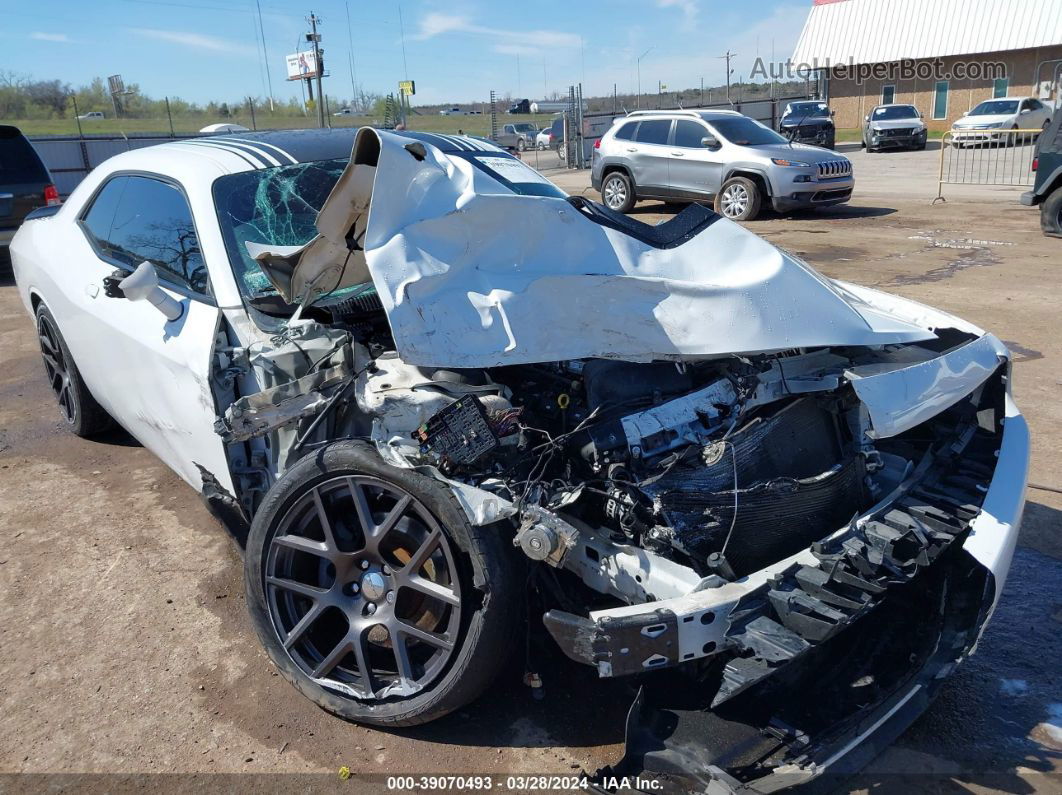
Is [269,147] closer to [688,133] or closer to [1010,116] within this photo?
[688,133]

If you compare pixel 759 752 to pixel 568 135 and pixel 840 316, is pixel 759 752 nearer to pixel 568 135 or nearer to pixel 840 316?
pixel 840 316

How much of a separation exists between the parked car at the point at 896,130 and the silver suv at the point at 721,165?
14985 millimetres

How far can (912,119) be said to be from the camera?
27.9m

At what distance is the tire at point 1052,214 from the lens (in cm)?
1133

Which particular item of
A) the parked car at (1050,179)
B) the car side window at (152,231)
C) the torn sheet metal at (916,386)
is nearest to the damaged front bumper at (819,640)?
the torn sheet metal at (916,386)

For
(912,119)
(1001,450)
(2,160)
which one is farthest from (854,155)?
(1001,450)

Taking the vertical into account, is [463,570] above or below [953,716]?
above

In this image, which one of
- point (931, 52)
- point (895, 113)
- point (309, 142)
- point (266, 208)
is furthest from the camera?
point (931, 52)

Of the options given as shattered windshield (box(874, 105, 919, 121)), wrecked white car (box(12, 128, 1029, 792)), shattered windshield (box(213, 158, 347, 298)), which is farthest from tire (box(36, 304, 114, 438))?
shattered windshield (box(874, 105, 919, 121))

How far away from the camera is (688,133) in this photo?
14.9 m

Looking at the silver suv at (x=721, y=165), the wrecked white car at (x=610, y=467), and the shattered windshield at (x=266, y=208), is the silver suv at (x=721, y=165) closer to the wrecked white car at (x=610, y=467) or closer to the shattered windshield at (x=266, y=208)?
the shattered windshield at (x=266, y=208)

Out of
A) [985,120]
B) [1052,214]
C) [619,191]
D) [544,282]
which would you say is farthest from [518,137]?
[544,282]

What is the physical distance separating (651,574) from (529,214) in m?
1.28

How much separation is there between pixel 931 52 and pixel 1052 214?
31.6 m
